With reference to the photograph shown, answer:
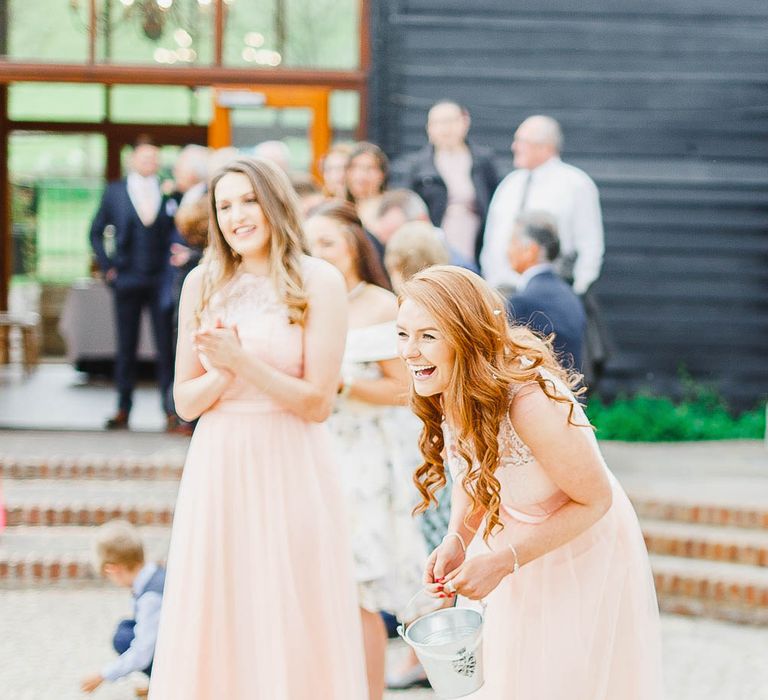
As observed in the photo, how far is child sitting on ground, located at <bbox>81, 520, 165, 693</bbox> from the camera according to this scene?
14.2ft

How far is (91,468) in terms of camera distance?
294 inches

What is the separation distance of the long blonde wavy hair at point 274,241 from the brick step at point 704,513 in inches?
142

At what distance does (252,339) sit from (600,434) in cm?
570

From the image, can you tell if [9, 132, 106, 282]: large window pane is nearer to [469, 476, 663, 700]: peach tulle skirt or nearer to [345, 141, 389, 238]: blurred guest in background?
[345, 141, 389, 238]: blurred guest in background

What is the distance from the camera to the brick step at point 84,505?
6824 millimetres

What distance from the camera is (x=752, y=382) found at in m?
9.74

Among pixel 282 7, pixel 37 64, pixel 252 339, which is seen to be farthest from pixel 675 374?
pixel 252 339

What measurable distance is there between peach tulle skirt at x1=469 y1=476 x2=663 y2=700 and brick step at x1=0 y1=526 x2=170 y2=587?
387 centimetres

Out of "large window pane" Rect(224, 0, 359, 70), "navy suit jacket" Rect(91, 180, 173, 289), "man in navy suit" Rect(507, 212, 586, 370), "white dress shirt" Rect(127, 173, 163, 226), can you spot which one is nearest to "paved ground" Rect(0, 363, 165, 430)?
"navy suit jacket" Rect(91, 180, 173, 289)

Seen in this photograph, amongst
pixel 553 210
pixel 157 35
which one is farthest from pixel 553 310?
pixel 157 35

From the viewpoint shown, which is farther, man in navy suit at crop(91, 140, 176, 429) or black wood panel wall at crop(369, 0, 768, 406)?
black wood panel wall at crop(369, 0, 768, 406)

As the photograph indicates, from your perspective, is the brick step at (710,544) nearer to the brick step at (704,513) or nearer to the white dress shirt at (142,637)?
the brick step at (704,513)

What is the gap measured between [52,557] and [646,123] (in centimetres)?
558

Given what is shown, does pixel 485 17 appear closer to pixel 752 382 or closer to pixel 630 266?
pixel 630 266
